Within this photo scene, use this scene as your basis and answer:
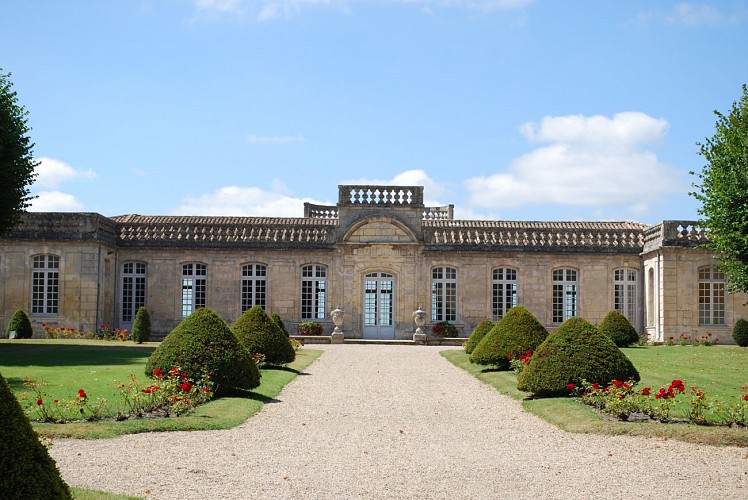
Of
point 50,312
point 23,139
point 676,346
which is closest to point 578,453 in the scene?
point 23,139

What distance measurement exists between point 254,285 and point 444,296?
6.31m

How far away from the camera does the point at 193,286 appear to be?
89.0 ft

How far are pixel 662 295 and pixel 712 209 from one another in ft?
20.5

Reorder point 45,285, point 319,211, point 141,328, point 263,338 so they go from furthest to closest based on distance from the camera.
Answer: point 319,211 → point 45,285 → point 141,328 → point 263,338

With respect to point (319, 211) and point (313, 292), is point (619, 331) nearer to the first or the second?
point (313, 292)

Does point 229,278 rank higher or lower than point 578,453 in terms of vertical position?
higher

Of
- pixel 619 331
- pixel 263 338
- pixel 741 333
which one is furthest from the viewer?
pixel 741 333

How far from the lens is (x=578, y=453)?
25.5 feet

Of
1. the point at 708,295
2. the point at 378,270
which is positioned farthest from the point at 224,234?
the point at 708,295

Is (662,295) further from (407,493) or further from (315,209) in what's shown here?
(407,493)

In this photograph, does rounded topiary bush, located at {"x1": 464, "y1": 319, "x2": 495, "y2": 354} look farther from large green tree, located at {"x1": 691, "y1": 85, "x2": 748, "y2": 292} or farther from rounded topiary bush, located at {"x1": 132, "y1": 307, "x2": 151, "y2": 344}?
rounded topiary bush, located at {"x1": 132, "y1": 307, "x2": 151, "y2": 344}

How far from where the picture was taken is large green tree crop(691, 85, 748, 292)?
18.5 m

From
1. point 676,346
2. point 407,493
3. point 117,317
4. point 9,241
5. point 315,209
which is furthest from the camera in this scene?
point 315,209

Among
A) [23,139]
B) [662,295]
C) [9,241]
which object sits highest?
[23,139]
